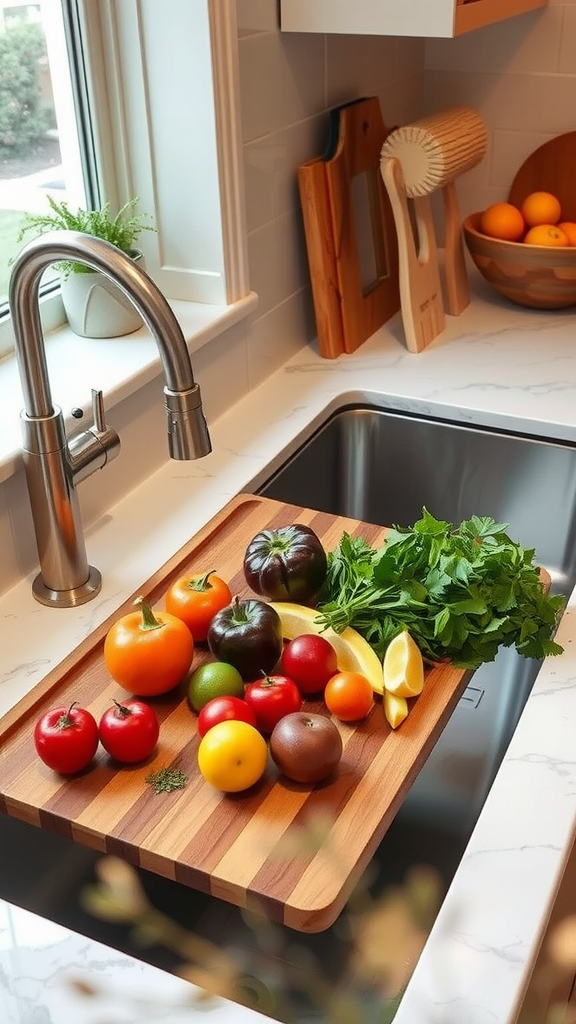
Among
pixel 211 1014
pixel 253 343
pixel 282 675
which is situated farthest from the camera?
pixel 253 343

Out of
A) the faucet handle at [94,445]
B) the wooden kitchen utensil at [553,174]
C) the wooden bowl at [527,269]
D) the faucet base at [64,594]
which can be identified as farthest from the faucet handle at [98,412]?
the wooden kitchen utensil at [553,174]

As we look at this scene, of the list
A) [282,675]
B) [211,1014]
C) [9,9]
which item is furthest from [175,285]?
[211,1014]

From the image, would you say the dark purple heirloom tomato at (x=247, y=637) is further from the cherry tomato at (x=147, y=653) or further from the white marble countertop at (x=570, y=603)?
the white marble countertop at (x=570, y=603)

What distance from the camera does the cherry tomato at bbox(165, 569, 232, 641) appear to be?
39.1 inches

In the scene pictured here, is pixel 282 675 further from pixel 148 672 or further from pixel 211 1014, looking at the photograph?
pixel 211 1014

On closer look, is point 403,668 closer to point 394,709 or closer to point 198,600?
point 394,709

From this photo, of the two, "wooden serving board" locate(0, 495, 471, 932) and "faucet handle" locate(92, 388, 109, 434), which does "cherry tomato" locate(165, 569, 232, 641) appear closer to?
"wooden serving board" locate(0, 495, 471, 932)

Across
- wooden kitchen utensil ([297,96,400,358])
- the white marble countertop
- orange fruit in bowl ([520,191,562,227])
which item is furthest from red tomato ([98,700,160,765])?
orange fruit in bowl ([520,191,562,227])

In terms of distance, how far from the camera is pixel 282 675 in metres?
0.97

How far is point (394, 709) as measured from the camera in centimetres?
91

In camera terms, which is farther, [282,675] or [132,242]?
[132,242]

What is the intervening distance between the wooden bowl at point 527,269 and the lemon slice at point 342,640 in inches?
34.6

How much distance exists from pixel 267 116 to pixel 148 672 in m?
0.85

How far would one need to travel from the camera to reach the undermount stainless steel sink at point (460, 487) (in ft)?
4.07
